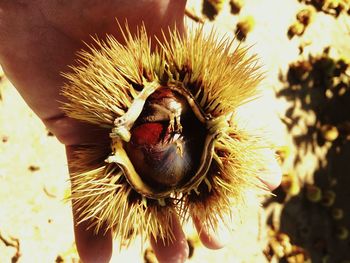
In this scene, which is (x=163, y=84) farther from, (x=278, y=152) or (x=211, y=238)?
(x=278, y=152)

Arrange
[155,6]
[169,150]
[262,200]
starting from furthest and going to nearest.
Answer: [262,200]
[155,6]
[169,150]

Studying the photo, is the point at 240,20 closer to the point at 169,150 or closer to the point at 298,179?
the point at 298,179

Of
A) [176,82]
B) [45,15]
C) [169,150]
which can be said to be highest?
[45,15]

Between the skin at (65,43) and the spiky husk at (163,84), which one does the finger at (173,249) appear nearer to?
the skin at (65,43)

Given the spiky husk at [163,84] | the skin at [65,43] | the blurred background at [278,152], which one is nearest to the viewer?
the spiky husk at [163,84]

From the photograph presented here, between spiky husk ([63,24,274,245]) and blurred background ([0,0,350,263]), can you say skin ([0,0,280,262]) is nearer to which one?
spiky husk ([63,24,274,245])

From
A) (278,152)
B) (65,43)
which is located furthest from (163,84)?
(278,152)

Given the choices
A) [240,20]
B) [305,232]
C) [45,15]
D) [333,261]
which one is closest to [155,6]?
[45,15]

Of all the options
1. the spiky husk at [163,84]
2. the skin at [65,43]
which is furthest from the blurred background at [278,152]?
the spiky husk at [163,84]
